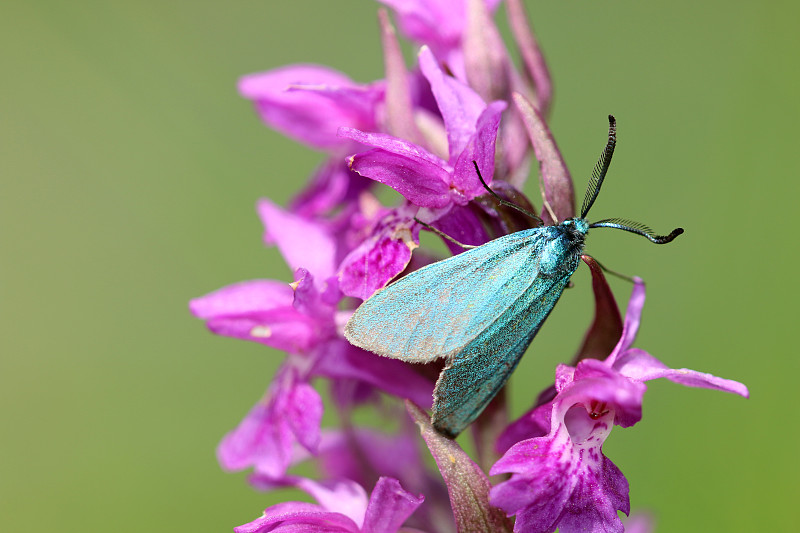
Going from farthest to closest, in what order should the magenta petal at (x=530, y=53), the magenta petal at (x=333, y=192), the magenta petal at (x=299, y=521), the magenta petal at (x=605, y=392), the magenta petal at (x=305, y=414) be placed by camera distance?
the magenta petal at (x=333, y=192), the magenta petal at (x=530, y=53), the magenta petal at (x=305, y=414), the magenta petal at (x=299, y=521), the magenta petal at (x=605, y=392)

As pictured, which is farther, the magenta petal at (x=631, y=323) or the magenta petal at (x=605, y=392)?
the magenta petal at (x=631, y=323)

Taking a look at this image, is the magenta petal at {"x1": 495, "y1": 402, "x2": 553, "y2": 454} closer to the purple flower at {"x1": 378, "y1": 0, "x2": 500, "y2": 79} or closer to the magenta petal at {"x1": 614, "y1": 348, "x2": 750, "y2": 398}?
the magenta petal at {"x1": 614, "y1": 348, "x2": 750, "y2": 398}

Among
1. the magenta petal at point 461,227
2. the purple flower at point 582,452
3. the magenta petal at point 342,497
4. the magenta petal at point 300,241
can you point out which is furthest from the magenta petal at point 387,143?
the magenta petal at point 342,497

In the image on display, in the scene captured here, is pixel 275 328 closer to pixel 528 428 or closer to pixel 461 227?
pixel 461 227

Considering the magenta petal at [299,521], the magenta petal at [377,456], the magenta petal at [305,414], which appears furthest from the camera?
the magenta petal at [377,456]

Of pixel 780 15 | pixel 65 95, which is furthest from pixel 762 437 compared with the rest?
pixel 65 95

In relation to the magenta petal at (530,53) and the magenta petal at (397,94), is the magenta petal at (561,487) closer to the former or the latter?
the magenta petal at (397,94)

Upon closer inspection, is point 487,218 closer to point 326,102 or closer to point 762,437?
point 326,102
